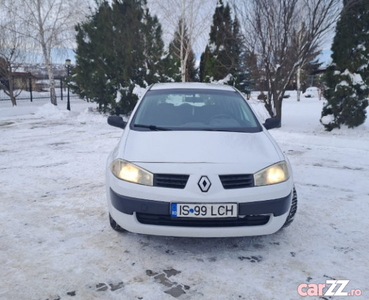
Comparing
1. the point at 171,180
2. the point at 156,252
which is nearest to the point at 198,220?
the point at 171,180

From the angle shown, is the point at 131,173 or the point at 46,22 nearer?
the point at 131,173

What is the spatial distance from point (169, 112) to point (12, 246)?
7.05ft

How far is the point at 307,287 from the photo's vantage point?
238 cm

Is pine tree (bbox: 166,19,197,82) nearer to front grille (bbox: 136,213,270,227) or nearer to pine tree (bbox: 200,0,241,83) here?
pine tree (bbox: 200,0,241,83)

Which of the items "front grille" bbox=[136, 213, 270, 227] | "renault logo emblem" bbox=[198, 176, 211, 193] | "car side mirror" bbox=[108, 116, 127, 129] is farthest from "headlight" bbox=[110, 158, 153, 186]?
"car side mirror" bbox=[108, 116, 127, 129]

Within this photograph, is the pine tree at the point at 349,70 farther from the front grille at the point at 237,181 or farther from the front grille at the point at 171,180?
the front grille at the point at 171,180

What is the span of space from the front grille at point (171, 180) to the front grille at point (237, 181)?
31 cm

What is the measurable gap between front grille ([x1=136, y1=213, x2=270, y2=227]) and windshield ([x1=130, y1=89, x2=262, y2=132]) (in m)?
1.10

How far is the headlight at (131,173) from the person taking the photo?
261cm

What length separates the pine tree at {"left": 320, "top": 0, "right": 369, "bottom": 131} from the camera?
29.6 ft

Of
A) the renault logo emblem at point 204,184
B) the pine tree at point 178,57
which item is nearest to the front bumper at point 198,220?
→ the renault logo emblem at point 204,184

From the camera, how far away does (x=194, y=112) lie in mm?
3795

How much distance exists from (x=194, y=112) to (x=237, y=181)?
1.45 metres

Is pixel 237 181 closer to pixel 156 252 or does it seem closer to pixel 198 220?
pixel 198 220
